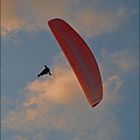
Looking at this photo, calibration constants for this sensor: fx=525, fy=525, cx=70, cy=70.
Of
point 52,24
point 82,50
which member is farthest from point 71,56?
point 52,24

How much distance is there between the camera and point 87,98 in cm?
3759

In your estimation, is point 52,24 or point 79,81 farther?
point 52,24

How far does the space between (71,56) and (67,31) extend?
79.0 inches

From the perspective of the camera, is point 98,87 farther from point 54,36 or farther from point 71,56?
point 54,36

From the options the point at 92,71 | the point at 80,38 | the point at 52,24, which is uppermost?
the point at 52,24

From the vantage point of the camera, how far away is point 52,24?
4066 cm

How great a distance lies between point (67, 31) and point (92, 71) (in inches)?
150

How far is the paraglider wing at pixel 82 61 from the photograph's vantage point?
123 feet

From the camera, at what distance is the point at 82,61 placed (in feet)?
126

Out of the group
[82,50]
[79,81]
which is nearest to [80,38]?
[82,50]

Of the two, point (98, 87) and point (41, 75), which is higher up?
point (41, 75)

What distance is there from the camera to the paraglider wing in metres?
37.5

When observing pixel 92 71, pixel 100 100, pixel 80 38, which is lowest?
pixel 100 100

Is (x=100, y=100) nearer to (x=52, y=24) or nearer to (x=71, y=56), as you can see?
(x=71, y=56)
